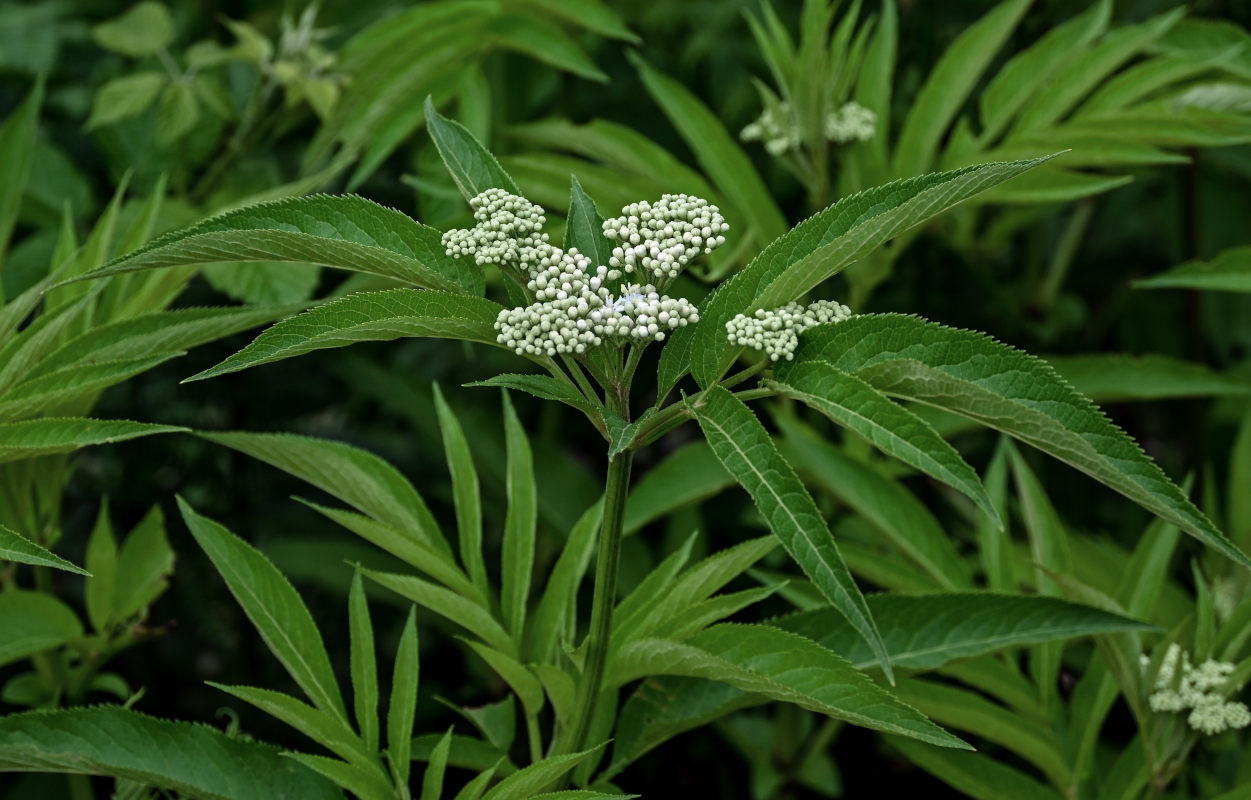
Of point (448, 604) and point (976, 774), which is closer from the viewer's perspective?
point (448, 604)

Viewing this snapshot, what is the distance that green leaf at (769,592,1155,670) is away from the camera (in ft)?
3.15

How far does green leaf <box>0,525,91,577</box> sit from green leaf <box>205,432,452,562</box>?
18 centimetres

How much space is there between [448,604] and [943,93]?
938 mm

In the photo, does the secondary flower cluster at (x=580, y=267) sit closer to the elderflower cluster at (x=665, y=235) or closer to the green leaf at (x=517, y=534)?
the elderflower cluster at (x=665, y=235)

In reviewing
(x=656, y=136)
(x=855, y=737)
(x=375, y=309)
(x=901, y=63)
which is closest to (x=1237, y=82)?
(x=901, y=63)

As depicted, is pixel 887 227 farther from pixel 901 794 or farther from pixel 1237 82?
pixel 901 794

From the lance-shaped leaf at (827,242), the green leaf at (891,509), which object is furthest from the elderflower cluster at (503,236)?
the green leaf at (891,509)

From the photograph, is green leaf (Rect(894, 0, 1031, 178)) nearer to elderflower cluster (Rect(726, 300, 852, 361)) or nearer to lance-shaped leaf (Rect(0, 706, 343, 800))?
elderflower cluster (Rect(726, 300, 852, 361))

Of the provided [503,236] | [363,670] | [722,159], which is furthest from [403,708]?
[722,159]

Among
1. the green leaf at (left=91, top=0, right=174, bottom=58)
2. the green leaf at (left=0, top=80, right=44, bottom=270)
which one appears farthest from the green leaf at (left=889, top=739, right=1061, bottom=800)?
the green leaf at (left=91, top=0, right=174, bottom=58)

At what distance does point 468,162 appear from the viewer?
84cm

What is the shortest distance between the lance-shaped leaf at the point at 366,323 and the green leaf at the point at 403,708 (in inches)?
11.2

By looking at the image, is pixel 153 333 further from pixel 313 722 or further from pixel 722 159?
pixel 722 159

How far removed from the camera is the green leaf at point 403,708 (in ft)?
3.03
